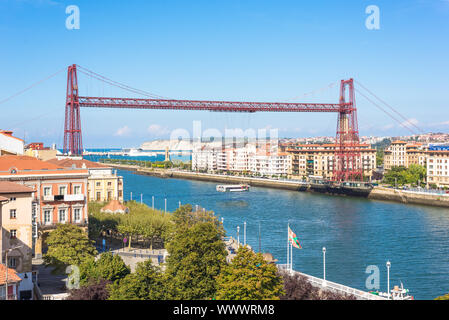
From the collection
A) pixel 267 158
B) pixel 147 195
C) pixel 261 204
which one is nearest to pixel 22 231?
pixel 261 204

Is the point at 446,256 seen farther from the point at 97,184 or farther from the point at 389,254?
the point at 97,184

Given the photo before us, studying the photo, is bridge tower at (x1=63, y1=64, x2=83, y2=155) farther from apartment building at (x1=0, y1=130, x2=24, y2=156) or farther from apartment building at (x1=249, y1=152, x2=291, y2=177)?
apartment building at (x1=249, y1=152, x2=291, y2=177)

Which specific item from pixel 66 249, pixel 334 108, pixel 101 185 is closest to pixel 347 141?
pixel 334 108

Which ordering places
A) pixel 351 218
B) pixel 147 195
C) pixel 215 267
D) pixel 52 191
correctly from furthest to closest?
1. pixel 147 195
2. pixel 351 218
3. pixel 52 191
4. pixel 215 267

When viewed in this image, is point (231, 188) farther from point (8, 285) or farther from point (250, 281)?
point (8, 285)

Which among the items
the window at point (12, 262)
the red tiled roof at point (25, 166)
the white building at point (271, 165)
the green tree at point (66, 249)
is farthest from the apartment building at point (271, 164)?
the window at point (12, 262)

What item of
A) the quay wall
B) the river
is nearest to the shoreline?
the quay wall
